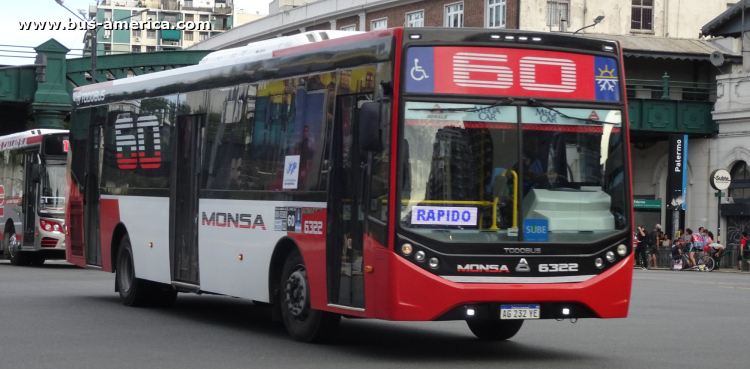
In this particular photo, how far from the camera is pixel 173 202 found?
49.0 ft

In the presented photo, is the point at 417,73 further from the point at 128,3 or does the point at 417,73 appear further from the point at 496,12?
the point at 128,3

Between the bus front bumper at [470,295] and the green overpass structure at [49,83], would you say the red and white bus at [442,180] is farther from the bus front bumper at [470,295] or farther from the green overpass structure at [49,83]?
the green overpass structure at [49,83]

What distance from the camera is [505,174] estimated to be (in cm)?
1062

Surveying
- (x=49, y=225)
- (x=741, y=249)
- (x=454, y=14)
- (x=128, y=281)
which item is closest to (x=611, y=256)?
(x=128, y=281)

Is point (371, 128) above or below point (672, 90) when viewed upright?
below

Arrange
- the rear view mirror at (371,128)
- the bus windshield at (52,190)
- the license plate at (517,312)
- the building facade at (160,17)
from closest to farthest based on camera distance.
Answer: the rear view mirror at (371,128) → the license plate at (517,312) → the bus windshield at (52,190) → the building facade at (160,17)

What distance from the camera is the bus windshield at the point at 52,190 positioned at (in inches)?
1142

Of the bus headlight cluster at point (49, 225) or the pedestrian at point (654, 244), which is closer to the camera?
the bus headlight cluster at point (49, 225)

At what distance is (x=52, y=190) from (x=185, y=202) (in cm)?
1556

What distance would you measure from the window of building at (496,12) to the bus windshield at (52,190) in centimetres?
2918

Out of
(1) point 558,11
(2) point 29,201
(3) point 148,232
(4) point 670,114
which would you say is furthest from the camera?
(1) point 558,11

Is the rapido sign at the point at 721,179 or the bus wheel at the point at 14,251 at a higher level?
the rapido sign at the point at 721,179

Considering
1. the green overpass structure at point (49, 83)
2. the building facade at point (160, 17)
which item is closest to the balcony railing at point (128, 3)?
the building facade at point (160, 17)

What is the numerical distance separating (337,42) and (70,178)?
26.6ft
